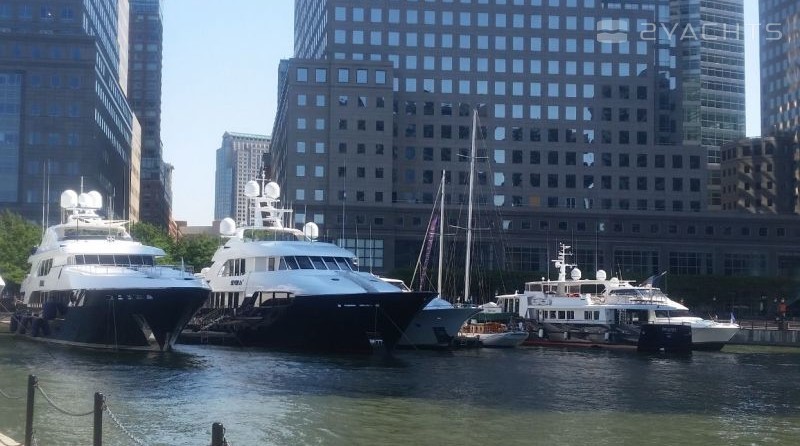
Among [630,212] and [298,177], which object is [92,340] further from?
[630,212]

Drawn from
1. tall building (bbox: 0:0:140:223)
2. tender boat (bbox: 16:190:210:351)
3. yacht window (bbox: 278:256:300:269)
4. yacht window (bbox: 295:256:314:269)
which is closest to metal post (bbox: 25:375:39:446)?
tender boat (bbox: 16:190:210:351)

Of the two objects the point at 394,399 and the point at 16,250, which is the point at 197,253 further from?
the point at 394,399

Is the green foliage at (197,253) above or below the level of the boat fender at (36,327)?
above

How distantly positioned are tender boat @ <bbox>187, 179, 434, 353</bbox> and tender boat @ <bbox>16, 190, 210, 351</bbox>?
14.6 ft

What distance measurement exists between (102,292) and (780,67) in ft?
522

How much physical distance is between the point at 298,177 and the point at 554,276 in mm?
32858

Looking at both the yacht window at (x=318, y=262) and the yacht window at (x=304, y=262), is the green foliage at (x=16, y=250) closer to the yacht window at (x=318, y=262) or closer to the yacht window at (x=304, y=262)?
the yacht window at (x=304, y=262)

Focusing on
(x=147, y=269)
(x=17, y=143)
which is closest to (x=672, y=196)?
(x=17, y=143)

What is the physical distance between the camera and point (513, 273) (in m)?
113

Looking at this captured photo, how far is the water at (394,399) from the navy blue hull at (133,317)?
1233 mm

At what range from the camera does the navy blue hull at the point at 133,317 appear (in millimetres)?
49781

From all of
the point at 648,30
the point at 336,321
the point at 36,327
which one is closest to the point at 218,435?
the point at 336,321

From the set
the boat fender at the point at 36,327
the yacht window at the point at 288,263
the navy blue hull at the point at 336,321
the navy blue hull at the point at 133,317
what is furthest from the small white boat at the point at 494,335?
the boat fender at the point at 36,327

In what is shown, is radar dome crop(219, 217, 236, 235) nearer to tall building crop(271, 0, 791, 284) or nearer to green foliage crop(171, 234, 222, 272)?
green foliage crop(171, 234, 222, 272)
